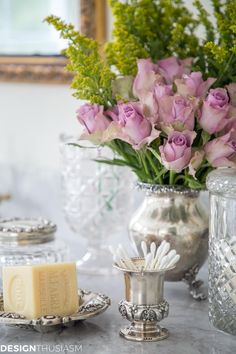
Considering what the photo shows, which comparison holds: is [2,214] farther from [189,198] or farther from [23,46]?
[189,198]

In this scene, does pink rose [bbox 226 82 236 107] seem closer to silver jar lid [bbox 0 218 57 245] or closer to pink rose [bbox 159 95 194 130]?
pink rose [bbox 159 95 194 130]

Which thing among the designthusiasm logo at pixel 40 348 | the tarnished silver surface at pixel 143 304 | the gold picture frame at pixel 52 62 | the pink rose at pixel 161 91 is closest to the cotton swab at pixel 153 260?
the tarnished silver surface at pixel 143 304

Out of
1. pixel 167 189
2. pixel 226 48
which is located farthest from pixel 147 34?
pixel 167 189

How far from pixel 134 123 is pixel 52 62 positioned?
783mm

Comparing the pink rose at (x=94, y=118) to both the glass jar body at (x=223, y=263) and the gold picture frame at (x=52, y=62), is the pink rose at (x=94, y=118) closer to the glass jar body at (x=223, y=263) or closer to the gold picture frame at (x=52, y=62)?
the glass jar body at (x=223, y=263)

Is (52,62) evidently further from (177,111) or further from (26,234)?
(177,111)

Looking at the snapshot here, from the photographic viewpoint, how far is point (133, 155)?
1.41m

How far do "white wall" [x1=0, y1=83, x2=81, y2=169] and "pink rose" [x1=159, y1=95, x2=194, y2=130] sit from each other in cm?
75

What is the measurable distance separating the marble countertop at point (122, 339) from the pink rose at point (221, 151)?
24 centimetres

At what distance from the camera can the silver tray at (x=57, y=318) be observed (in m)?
1.20

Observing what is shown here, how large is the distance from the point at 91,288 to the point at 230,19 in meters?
0.51

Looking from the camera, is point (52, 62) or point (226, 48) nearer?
point (226, 48)

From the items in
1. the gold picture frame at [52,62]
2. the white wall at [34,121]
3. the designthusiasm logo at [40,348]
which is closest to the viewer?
the designthusiasm logo at [40,348]

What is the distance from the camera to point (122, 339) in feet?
3.98
